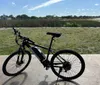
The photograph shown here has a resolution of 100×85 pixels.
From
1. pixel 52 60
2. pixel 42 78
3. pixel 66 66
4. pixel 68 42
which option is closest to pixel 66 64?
pixel 66 66

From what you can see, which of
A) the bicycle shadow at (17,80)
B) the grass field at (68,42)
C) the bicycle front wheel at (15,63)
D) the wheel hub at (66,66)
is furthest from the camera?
the grass field at (68,42)

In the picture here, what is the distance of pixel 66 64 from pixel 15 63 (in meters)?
0.98

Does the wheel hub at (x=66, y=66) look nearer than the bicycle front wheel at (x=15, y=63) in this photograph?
Yes

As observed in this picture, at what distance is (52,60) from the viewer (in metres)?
3.72

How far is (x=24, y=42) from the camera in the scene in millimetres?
3852

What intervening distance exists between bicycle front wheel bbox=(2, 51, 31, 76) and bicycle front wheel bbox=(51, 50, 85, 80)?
2.05ft

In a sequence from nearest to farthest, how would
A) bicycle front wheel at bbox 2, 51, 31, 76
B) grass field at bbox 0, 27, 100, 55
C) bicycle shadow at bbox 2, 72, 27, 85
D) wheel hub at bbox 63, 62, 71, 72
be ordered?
bicycle shadow at bbox 2, 72, 27, 85 < wheel hub at bbox 63, 62, 71, 72 < bicycle front wheel at bbox 2, 51, 31, 76 < grass field at bbox 0, 27, 100, 55

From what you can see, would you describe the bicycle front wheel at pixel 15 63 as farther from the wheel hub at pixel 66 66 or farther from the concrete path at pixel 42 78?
the wheel hub at pixel 66 66

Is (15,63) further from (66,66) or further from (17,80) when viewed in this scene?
(66,66)

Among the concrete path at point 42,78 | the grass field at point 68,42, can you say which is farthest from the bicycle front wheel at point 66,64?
the grass field at point 68,42

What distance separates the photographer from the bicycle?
3701 mm

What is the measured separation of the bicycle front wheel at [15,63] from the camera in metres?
3.88

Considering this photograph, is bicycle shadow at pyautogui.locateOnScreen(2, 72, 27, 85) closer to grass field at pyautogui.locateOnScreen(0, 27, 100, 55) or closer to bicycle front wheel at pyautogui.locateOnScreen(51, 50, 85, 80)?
bicycle front wheel at pyautogui.locateOnScreen(51, 50, 85, 80)

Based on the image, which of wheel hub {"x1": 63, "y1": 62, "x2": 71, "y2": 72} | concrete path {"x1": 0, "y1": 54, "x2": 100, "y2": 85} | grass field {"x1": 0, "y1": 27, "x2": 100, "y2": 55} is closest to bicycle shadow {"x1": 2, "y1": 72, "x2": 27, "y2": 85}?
concrete path {"x1": 0, "y1": 54, "x2": 100, "y2": 85}
